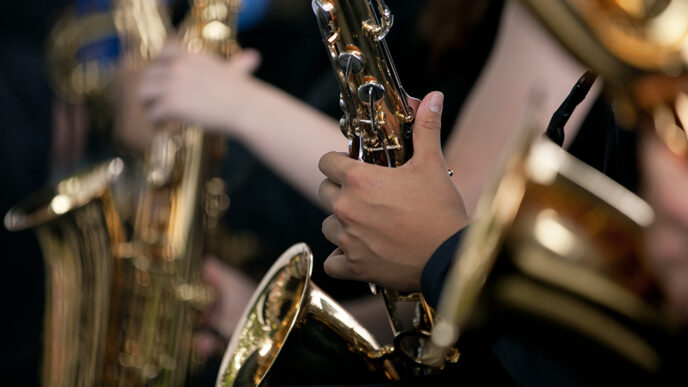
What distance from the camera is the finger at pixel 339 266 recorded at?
646mm

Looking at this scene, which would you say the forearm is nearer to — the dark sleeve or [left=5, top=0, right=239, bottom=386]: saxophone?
[left=5, top=0, right=239, bottom=386]: saxophone

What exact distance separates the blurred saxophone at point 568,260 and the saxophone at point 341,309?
0.23 m

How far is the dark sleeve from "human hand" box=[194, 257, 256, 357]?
2.43ft

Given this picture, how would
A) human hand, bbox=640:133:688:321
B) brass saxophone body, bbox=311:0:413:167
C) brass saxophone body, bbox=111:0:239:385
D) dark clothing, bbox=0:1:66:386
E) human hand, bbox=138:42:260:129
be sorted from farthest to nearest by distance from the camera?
1. dark clothing, bbox=0:1:66:386
2. brass saxophone body, bbox=111:0:239:385
3. human hand, bbox=138:42:260:129
4. brass saxophone body, bbox=311:0:413:167
5. human hand, bbox=640:133:688:321

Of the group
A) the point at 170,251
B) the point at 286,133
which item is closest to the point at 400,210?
the point at 286,133

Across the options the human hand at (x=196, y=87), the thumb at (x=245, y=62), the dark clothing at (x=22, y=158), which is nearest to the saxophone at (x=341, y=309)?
the human hand at (x=196, y=87)

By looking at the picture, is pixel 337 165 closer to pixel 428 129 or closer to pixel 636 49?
pixel 428 129

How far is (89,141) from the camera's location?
6.29 ft

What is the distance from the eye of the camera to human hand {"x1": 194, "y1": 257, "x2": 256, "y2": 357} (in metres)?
1.26

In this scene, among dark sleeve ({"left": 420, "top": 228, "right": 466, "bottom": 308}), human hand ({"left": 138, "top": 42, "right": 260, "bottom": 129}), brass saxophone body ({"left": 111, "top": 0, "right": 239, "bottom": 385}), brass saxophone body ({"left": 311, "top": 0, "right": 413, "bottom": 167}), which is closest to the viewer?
dark sleeve ({"left": 420, "top": 228, "right": 466, "bottom": 308})

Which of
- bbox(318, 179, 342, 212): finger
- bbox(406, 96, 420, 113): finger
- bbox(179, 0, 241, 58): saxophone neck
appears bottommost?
bbox(318, 179, 342, 212): finger

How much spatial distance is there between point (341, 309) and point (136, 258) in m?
0.66

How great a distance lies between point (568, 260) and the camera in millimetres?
440

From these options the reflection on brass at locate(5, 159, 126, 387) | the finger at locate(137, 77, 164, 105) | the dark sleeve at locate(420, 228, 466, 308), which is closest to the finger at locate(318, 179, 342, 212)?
the dark sleeve at locate(420, 228, 466, 308)
